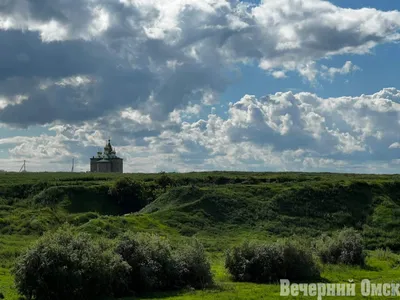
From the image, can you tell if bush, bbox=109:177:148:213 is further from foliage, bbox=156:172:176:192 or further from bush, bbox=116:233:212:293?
bush, bbox=116:233:212:293

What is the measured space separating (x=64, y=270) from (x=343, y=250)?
112 feet

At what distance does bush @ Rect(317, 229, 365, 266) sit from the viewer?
6162 cm

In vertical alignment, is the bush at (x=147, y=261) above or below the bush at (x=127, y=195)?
below

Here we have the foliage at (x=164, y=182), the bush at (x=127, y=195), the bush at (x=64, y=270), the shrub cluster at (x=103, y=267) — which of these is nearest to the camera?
the bush at (x=64, y=270)

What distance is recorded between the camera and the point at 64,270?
40.3 meters

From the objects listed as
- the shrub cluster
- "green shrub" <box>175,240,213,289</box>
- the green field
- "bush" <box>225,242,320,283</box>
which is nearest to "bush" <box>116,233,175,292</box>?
the shrub cluster

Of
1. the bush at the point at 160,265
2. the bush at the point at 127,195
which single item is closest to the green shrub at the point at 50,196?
the bush at the point at 127,195

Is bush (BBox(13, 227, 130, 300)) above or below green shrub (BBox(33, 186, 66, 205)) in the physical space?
below

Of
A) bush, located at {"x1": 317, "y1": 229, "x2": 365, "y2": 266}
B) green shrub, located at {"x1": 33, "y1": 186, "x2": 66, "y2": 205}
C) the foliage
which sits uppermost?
the foliage

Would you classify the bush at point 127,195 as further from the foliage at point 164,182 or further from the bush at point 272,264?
the bush at point 272,264

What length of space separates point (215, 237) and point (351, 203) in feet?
118

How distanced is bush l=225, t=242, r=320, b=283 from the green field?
5.62 ft

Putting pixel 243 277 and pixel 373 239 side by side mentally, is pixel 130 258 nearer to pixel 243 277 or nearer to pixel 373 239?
pixel 243 277

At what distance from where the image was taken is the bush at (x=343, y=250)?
61.6 metres
